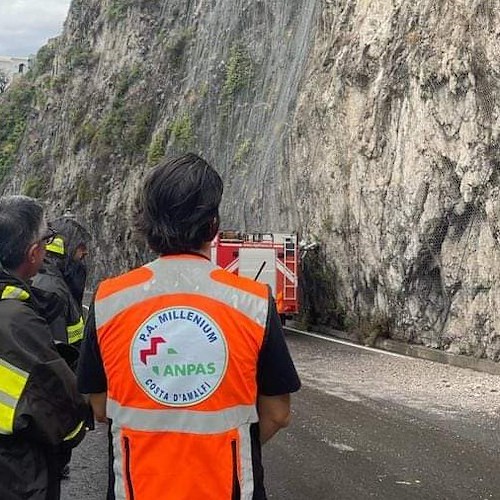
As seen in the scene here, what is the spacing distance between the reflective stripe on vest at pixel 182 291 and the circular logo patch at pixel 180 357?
7 cm

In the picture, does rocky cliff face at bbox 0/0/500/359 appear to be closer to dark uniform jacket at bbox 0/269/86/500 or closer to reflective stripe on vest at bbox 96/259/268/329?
dark uniform jacket at bbox 0/269/86/500

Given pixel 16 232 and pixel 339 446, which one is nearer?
pixel 16 232

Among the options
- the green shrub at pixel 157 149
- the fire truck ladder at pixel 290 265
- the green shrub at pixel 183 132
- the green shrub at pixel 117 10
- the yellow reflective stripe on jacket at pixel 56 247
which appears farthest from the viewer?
the green shrub at pixel 117 10

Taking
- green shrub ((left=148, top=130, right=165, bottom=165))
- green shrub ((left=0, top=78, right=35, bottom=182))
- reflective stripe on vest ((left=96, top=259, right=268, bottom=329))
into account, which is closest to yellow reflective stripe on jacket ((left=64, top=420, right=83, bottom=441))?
reflective stripe on vest ((left=96, top=259, right=268, bottom=329))

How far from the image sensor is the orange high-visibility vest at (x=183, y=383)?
235 cm

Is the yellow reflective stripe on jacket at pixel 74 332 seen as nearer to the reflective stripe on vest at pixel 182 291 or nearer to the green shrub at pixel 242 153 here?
the reflective stripe on vest at pixel 182 291

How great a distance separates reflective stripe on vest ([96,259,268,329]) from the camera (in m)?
2.42

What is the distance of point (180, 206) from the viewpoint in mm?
2502

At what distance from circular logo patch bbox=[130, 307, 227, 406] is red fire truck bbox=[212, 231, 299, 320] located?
47.4ft

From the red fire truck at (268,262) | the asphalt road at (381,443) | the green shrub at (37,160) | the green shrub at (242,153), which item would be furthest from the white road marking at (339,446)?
the green shrub at (37,160)

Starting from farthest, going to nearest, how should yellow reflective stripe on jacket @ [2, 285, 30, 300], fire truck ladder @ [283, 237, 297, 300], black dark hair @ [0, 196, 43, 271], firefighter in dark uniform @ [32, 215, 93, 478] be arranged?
fire truck ladder @ [283, 237, 297, 300] → firefighter in dark uniform @ [32, 215, 93, 478] → black dark hair @ [0, 196, 43, 271] → yellow reflective stripe on jacket @ [2, 285, 30, 300]

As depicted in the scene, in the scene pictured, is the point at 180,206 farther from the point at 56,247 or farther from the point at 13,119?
the point at 13,119

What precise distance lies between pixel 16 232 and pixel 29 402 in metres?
0.76

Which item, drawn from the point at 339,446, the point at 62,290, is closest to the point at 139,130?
the point at 339,446
